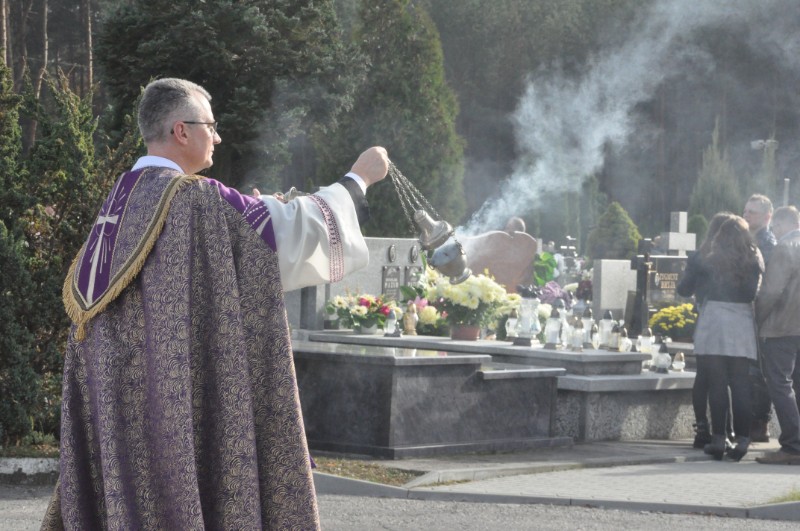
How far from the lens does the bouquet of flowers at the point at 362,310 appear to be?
512 inches

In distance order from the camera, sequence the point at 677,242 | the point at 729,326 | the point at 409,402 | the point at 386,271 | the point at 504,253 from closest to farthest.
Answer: the point at 409,402 < the point at 729,326 < the point at 386,271 < the point at 504,253 < the point at 677,242

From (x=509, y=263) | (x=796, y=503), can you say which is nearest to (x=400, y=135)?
(x=509, y=263)

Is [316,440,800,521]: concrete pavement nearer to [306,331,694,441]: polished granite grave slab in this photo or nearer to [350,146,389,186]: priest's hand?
[306,331,694,441]: polished granite grave slab

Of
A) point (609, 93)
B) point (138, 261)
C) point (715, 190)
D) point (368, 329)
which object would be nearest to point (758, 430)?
point (368, 329)

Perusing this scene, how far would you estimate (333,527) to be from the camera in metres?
7.00

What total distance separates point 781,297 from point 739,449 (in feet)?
3.73

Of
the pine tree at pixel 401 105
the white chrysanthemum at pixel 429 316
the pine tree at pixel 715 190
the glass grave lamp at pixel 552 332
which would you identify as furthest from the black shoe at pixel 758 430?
the pine tree at pixel 715 190

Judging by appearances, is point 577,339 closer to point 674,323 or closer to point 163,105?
A: point 674,323

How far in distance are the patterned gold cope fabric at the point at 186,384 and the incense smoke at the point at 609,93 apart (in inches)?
1662

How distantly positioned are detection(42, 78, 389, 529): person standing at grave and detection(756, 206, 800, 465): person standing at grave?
596 cm

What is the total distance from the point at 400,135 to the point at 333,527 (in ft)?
95.2

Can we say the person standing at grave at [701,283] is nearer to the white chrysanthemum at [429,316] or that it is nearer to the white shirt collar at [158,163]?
the white chrysanthemum at [429,316]

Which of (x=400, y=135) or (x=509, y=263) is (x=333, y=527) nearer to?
(x=509, y=263)

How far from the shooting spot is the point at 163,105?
14.3ft
